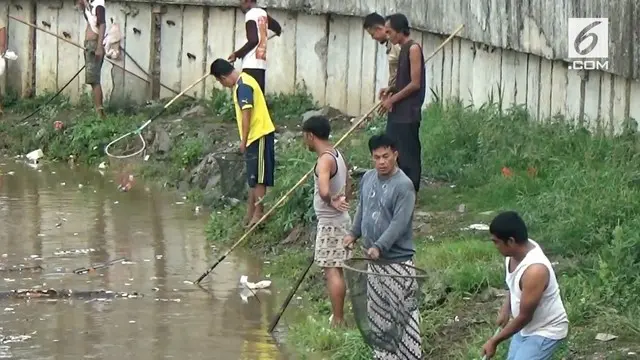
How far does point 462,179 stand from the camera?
12.4 meters

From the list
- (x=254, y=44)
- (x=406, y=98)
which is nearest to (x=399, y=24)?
(x=406, y=98)

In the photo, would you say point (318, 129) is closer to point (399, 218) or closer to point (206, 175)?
point (399, 218)

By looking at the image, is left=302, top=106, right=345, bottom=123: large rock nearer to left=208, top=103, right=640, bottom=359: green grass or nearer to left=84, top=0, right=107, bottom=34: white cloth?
left=208, top=103, right=640, bottom=359: green grass

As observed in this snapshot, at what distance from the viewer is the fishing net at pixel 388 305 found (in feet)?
25.8

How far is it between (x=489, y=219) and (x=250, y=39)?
14.0ft

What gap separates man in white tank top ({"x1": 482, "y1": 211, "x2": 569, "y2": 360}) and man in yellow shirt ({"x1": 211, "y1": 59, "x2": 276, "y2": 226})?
5643 millimetres

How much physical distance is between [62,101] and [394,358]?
1238 centimetres

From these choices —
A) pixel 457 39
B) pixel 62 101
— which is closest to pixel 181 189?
pixel 457 39

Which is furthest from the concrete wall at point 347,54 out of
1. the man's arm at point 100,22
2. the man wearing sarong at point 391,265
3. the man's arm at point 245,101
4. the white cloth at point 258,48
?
the man wearing sarong at point 391,265

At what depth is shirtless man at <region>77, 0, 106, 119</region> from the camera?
58.4 feet

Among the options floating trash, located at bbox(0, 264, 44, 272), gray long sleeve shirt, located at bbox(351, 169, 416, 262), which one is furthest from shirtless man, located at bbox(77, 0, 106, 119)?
gray long sleeve shirt, located at bbox(351, 169, 416, 262)

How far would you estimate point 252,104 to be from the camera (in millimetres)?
12000

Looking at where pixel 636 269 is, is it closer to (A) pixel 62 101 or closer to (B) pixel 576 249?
(B) pixel 576 249

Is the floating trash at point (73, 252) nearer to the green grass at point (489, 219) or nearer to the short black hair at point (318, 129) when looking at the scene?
the green grass at point (489, 219)
